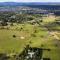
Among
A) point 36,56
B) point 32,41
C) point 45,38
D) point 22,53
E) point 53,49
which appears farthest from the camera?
point 45,38

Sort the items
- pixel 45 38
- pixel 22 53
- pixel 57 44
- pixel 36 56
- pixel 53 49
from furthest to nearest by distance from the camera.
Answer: pixel 45 38 < pixel 57 44 < pixel 53 49 < pixel 22 53 < pixel 36 56

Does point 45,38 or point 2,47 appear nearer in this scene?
point 2,47

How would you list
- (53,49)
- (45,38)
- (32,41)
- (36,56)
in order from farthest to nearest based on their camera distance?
1. (45,38)
2. (32,41)
3. (53,49)
4. (36,56)

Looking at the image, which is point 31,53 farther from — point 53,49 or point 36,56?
point 53,49

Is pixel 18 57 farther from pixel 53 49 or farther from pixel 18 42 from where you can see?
pixel 18 42

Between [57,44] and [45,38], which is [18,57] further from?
[45,38]

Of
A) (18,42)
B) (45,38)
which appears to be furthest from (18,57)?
(45,38)

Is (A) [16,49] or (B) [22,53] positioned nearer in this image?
(B) [22,53]

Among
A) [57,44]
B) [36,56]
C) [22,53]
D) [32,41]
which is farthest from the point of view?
[32,41]

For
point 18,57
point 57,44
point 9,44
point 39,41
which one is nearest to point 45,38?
point 39,41
